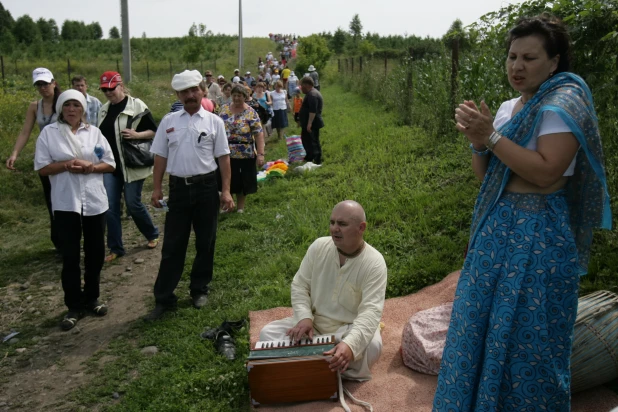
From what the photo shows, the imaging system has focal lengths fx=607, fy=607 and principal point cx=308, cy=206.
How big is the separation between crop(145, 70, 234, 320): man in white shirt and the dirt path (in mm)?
508

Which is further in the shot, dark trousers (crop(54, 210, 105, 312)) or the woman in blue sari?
dark trousers (crop(54, 210, 105, 312))

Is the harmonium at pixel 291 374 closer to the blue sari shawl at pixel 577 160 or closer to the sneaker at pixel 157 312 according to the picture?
the blue sari shawl at pixel 577 160

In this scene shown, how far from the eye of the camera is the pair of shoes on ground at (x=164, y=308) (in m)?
5.57

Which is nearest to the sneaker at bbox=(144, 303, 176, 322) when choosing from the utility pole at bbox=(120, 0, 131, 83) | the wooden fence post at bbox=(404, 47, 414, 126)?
the wooden fence post at bbox=(404, 47, 414, 126)

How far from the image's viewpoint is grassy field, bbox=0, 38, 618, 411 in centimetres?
442

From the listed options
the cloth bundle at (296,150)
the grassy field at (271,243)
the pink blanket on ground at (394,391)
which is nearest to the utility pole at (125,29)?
the grassy field at (271,243)

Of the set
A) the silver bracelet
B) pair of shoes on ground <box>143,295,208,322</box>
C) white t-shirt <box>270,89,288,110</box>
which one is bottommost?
pair of shoes on ground <box>143,295,208,322</box>

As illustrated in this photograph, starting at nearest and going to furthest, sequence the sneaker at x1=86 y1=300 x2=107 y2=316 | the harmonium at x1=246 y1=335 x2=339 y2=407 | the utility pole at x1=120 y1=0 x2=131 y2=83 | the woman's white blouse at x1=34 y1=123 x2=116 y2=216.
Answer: the harmonium at x1=246 y1=335 x2=339 y2=407 < the woman's white blouse at x1=34 y1=123 x2=116 y2=216 < the sneaker at x1=86 y1=300 x2=107 y2=316 < the utility pole at x1=120 y1=0 x2=131 y2=83

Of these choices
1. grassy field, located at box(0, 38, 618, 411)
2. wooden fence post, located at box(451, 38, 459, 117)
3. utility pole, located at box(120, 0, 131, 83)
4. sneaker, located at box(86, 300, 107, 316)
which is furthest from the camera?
utility pole, located at box(120, 0, 131, 83)

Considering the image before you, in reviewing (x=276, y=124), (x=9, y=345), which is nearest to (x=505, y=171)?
(x=9, y=345)

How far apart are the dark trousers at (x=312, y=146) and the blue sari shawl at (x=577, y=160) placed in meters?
9.66

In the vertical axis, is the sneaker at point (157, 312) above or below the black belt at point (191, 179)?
below

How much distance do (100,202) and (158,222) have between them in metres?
3.44

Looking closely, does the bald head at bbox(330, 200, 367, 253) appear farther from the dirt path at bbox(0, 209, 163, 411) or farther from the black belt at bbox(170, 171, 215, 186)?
the dirt path at bbox(0, 209, 163, 411)
